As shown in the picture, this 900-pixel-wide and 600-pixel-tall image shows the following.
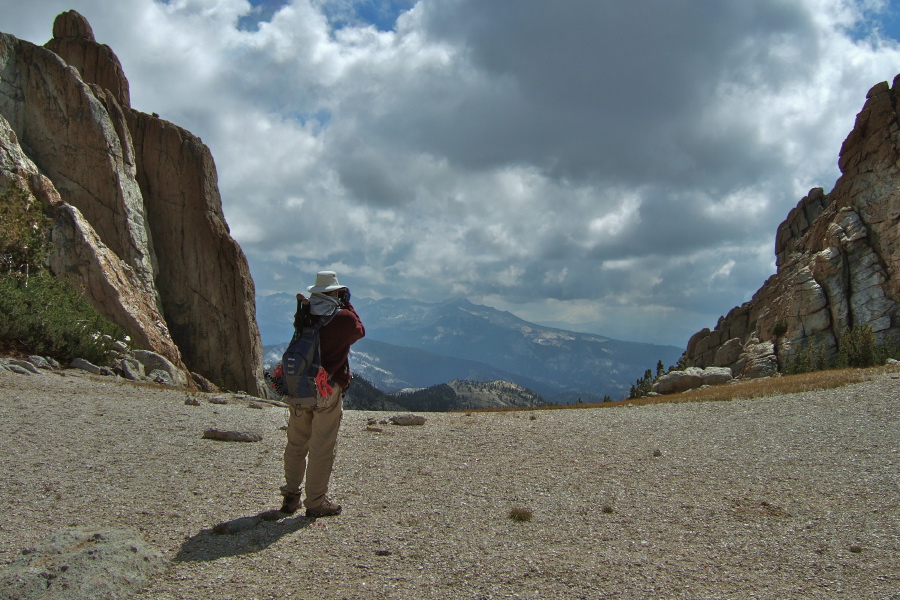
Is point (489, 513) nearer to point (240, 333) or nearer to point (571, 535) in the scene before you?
point (571, 535)

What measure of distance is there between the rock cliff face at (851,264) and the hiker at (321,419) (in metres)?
67.1

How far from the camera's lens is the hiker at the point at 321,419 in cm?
920

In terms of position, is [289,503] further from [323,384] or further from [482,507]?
[482,507]

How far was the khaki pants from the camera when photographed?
9180mm

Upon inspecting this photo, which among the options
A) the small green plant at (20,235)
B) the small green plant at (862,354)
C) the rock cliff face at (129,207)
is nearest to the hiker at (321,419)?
the small green plant at (20,235)

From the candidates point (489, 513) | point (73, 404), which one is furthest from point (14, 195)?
point (489, 513)

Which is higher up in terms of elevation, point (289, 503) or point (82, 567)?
point (289, 503)

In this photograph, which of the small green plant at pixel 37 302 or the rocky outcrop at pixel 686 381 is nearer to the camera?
the small green plant at pixel 37 302

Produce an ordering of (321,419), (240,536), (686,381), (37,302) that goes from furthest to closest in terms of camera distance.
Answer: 1. (686,381)
2. (37,302)
3. (321,419)
4. (240,536)

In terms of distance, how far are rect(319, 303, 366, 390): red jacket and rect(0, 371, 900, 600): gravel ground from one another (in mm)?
2458

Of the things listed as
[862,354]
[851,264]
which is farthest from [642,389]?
[851,264]

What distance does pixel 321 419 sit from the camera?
9.18m

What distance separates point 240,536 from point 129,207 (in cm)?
4258

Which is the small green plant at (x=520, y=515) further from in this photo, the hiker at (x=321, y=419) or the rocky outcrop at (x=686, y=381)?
the rocky outcrop at (x=686, y=381)
